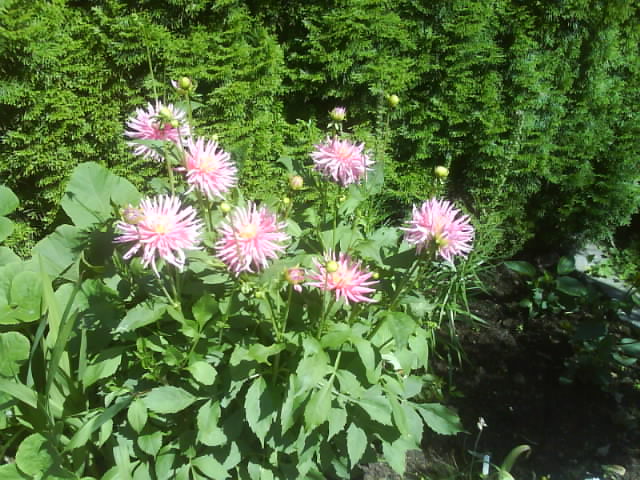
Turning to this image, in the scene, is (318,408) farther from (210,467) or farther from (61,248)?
(61,248)

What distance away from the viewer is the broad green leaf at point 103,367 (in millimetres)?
1432

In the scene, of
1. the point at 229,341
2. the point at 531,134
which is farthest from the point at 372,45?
the point at 229,341

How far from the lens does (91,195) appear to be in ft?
5.81

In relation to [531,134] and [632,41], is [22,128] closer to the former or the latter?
[531,134]

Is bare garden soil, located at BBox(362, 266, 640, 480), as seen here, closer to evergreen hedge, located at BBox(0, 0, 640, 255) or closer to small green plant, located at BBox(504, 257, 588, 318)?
small green plant, located at BBox(504, 257, 588, 318)

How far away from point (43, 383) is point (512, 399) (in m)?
2.01

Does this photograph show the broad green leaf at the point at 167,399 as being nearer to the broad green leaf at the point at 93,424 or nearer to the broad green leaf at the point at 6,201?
the broad green leaf at the point at 93,424

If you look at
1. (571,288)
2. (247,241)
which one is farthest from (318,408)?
(571,288)

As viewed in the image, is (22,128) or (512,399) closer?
(22,128)

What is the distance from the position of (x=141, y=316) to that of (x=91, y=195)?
648 millimetres

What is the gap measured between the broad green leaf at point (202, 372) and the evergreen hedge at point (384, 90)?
4.15 ft

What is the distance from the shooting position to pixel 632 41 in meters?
3.21

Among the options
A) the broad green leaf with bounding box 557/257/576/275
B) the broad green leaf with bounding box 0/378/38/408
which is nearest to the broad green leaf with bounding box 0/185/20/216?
the broad green leaf with bounding box 0/378/38/408

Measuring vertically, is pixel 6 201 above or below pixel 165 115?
below
